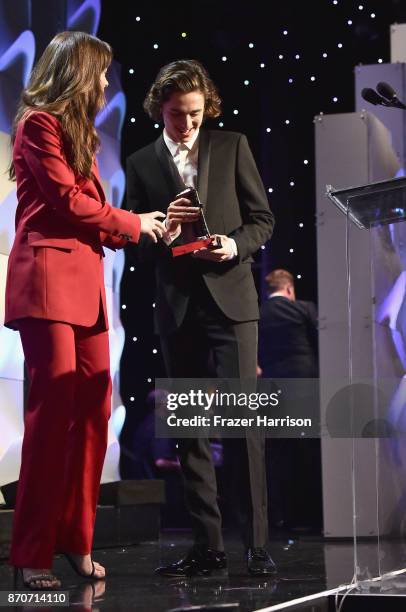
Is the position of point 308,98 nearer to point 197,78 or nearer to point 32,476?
point 197,78

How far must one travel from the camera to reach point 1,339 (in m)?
4.03

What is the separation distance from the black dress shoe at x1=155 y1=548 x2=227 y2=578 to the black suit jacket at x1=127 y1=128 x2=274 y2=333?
663mm

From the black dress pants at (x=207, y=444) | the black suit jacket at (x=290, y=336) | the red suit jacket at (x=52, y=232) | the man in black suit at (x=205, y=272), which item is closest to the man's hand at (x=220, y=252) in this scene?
the man in black suit at (x=205, y=272)

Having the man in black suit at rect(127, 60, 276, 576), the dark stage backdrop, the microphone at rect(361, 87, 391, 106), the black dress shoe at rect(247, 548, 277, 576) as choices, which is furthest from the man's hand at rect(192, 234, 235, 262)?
the dark stage backdrop

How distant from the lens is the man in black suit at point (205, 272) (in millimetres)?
2811

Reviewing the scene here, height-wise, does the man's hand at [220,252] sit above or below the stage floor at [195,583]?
above

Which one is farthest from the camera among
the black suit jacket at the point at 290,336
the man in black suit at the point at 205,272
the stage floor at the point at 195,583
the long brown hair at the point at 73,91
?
the black suit jacket at the point at 290,336

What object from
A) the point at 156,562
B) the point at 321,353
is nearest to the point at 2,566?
the point at 156,562

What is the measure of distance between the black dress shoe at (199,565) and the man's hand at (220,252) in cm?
85

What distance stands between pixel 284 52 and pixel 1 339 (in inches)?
127

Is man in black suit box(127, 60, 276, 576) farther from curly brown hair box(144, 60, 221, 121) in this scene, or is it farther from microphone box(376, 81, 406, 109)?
microphone box(376, 81, 406, 109)

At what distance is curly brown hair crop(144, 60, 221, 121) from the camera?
2920mm

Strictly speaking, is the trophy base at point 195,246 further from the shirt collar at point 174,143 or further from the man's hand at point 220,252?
the shirt collar at point 174,143

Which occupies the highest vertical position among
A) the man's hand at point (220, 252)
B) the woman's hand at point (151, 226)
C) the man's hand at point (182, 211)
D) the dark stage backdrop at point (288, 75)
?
the dark stage backdrop at point (288, 75)
